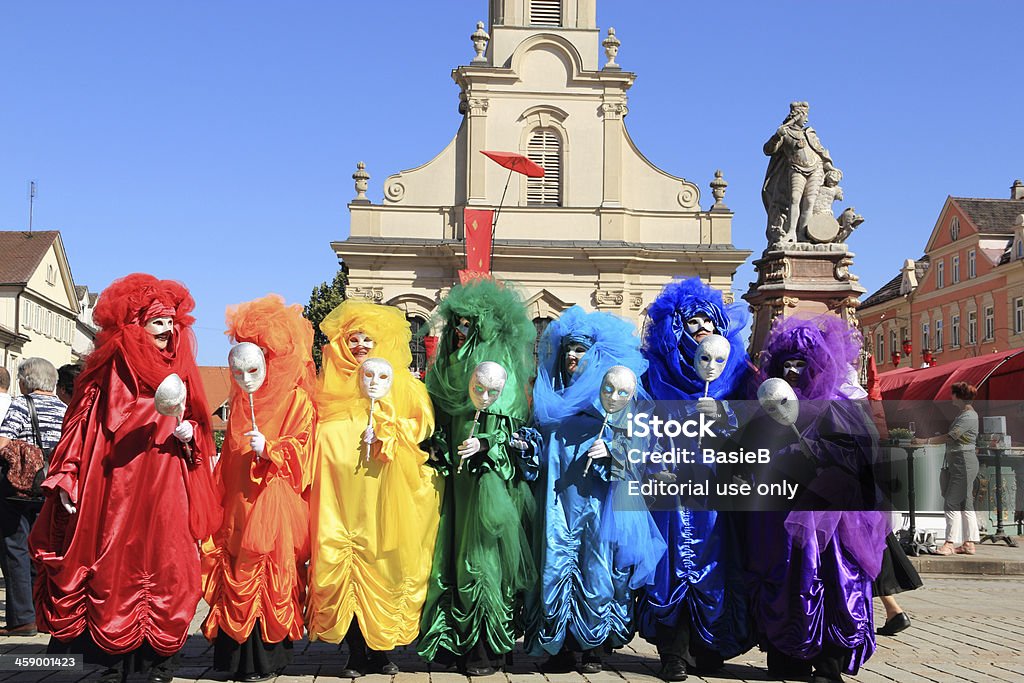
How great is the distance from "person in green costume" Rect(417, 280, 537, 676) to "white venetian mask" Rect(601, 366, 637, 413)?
0.54m

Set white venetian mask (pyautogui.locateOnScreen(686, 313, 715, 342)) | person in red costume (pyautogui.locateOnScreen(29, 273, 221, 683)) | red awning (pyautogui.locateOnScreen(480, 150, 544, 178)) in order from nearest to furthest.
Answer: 1. person in red costume (pyautogui.locateOnScreen(29, 273, 221, 683))
2. white venetian mask (pyautogui.locateOnScreen(686, 313, 715, 342))
3. red awning (pyautogui.locateOnScreen(480, 150, 544, 178))

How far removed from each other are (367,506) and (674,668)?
6.11 feet

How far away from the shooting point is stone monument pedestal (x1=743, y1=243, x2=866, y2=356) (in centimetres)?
1412

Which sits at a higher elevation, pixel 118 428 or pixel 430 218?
pixel 430 218

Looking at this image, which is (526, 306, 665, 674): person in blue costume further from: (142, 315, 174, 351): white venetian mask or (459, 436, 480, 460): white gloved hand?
(142, 315, 174, 351): white venetian mask

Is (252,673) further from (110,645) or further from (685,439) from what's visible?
(685,439)

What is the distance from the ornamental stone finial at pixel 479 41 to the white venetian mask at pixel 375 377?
106ft

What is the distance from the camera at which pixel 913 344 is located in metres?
56.1

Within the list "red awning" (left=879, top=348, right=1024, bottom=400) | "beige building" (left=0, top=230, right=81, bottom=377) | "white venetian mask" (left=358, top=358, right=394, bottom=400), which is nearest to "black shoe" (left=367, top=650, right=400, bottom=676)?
"white venetian mask" (left=358, top=358, right=394, bottom=400)

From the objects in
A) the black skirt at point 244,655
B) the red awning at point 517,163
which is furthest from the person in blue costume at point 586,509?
the red awning at point 517,163

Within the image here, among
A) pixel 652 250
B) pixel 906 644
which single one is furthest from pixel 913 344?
pixel 906 644

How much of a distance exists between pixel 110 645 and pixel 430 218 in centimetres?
3121

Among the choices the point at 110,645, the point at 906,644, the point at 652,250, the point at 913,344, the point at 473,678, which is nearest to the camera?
the point at 110,645

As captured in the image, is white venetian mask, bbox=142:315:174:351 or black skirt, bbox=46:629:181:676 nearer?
black skirt, bbox=46:629:181:676
